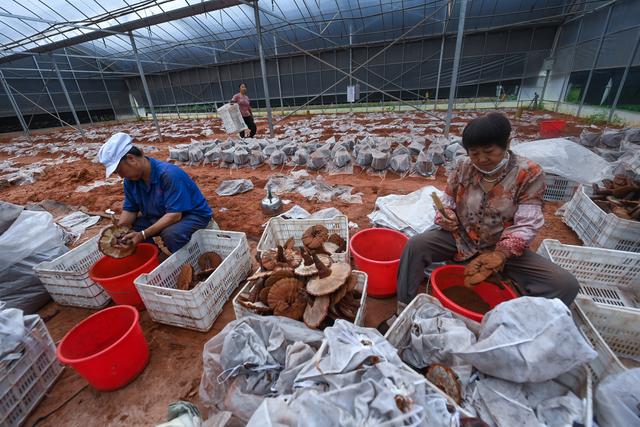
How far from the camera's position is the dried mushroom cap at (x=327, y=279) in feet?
5.34

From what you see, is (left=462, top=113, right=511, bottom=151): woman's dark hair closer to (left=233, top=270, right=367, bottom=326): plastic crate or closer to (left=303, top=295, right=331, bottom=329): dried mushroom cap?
(left=233, top=270, right=367, bottom=326): plastic crate

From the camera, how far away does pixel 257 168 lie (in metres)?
6.21

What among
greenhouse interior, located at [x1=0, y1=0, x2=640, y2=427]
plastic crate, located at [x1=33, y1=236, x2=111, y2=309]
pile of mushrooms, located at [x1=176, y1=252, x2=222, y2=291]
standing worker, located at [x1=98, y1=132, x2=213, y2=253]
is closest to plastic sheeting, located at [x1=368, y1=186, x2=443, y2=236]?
greenhouse interior, located at [x1=0, y1=0, x2=640, y2=427]

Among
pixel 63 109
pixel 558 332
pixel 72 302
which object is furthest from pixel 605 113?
pixel 63 109

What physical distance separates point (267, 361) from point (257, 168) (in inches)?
208

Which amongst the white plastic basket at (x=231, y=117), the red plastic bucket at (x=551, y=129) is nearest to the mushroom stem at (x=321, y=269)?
the white plastic basket at (x=231, y=117)

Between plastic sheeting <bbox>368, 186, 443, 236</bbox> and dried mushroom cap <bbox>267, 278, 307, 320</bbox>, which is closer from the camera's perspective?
dried mushroom cap <bbox>267, 278, 307, 320</bbox>

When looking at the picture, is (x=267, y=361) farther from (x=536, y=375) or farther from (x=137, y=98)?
(x=137, y=98)

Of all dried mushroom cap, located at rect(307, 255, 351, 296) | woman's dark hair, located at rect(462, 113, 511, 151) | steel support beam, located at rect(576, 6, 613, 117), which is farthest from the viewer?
steel support beam, located at rect(576, 6, 613, 117)

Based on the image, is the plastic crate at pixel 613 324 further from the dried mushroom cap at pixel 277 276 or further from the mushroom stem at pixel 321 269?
the dried mushroom cap at pixel 277 276

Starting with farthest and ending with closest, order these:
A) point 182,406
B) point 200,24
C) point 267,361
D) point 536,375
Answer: point 200,24 < point 267,361 < point 182,406 < point 536,375

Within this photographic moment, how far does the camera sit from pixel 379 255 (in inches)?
105

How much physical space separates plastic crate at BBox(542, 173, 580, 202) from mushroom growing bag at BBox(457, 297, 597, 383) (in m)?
3.23

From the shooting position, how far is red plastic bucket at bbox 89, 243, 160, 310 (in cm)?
217
